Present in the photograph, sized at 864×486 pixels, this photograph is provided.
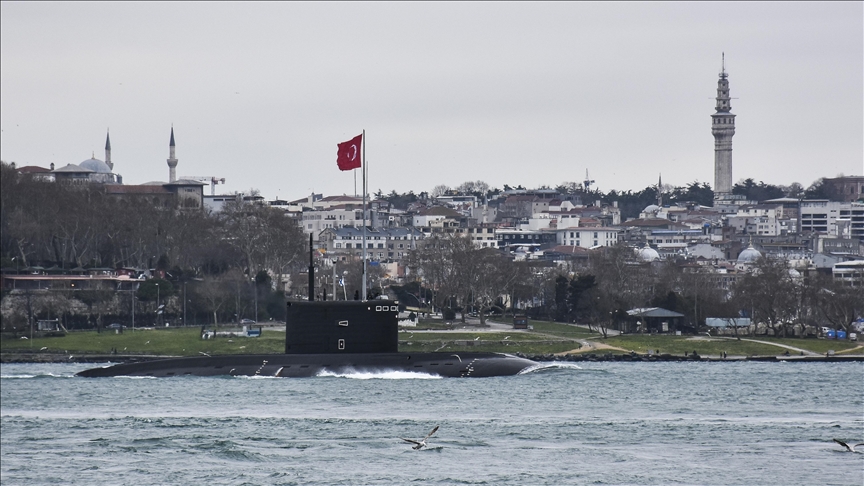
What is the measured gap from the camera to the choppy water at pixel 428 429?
3048 centimetres

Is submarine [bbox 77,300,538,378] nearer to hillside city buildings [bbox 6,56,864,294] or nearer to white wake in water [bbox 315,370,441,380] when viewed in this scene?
white wake in water [bbox 315,370,441,380]

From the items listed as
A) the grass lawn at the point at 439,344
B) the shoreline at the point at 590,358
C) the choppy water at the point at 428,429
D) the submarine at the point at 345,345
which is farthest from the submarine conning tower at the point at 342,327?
the grass lawn at the point at 439,344

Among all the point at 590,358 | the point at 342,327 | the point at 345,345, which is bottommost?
the point at 590,358

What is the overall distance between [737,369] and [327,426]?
84.8ft

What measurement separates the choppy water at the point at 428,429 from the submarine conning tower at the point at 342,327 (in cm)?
112

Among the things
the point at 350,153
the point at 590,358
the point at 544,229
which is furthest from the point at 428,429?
the point at 544,229

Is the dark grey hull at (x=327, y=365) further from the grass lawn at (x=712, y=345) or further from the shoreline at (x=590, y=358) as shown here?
the grass lawn at (x=712, y=345)

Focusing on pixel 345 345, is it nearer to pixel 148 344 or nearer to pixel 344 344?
pixel 344 344

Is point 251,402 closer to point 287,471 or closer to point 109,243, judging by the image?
point 287,471

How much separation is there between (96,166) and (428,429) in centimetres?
13824

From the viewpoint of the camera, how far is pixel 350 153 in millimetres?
49219

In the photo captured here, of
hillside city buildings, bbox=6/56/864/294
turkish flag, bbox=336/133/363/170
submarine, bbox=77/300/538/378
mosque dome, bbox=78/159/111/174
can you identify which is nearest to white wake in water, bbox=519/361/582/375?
submarine, bbox=77/300/538/378

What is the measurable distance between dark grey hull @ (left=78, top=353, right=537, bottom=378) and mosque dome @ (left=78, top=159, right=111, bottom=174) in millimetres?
118817

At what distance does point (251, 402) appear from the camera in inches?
1666
